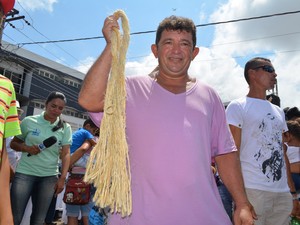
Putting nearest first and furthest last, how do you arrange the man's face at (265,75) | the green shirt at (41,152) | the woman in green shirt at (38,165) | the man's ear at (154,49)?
1. the man's ear at (154,49)
2. the man's face at (265,75)
3. the woman in green shirt at (38,165)
4. the green shirt at (41,152)

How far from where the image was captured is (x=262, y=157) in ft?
10.6

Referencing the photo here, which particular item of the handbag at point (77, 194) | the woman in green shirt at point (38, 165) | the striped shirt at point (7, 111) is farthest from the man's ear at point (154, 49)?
the handbag at point (77, 194)

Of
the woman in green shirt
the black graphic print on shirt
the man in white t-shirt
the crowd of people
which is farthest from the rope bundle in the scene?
the woman in green shirt

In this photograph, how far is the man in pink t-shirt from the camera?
1.76 metres

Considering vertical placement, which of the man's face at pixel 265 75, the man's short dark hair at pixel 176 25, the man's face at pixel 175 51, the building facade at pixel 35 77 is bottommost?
the man's face at pixel 175 51

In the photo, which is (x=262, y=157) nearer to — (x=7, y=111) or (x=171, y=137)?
(x=171, y=137)

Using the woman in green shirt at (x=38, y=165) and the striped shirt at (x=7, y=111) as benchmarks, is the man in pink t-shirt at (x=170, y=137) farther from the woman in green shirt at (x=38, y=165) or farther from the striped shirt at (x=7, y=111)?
the woman in green shirt at (x=38, y=165)

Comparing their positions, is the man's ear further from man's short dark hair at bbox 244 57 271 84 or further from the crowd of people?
man's short dark hair at bbox 244 57 271 84

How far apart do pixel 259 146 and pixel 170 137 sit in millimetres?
1750

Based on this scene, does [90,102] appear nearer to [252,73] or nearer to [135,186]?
[135,186]

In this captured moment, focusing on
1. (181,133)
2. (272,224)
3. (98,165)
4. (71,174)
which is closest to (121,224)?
(98,165)

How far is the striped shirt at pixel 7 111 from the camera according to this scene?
5.75 ft

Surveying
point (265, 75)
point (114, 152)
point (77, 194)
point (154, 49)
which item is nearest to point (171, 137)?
point (114, 152)

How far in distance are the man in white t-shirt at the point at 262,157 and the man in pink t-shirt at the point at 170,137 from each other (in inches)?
46.9
